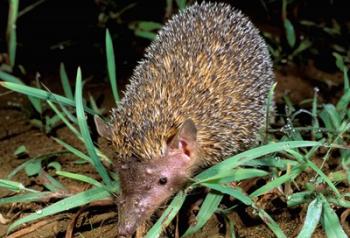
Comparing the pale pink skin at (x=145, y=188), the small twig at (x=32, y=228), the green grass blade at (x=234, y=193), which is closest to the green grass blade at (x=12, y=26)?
the small twig at (x=32, y=228)

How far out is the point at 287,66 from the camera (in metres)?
6.72

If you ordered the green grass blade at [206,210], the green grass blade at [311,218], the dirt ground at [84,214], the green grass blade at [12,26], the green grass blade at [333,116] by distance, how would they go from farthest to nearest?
the green grass blade at [12,26], the green grass blade at [333,116], the dirt ground at [84,214], the green grass blade at [206,210], the green grass blade at [311,218]

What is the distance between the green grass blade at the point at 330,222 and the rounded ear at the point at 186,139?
3.12 feet

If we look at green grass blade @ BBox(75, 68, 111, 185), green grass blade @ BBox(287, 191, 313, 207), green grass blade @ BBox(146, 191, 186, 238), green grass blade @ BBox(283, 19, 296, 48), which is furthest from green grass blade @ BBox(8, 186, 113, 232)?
green grass blade @ BBox(283, 19, 296, 48)

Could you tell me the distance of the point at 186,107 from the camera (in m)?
4.41

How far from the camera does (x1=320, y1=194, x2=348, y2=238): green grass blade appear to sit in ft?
12.1

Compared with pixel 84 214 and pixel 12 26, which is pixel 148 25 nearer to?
pixel 12 26

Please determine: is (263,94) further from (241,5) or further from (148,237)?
(241,5)

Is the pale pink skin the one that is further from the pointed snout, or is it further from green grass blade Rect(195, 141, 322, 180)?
green grass blade Rect(195, 141, 322, 180)

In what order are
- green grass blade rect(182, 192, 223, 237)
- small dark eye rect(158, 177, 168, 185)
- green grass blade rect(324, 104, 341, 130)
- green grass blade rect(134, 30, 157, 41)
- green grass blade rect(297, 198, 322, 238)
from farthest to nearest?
green grass blade rect(134, 30, 157, 41), green grass blade rect(324, 104, 341, 130), small dark eye rect(158, 177, 168, 185), green grass blade rect(182, 192, 223, 237), green grass blade rect(297, 198, 322, 238)

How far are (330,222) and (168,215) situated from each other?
104 centimetres

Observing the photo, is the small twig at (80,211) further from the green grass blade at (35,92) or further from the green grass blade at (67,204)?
the green grass blade at (35,92)

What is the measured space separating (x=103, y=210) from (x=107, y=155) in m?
0.78

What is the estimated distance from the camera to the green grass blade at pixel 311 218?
3680 millimetres
